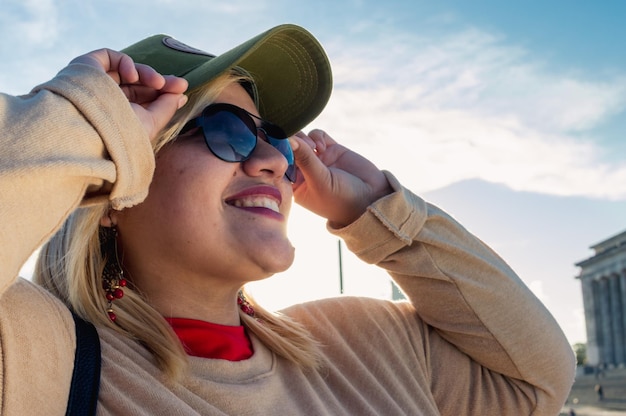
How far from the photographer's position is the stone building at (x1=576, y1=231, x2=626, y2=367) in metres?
49.8

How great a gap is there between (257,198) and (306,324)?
67 centimetres

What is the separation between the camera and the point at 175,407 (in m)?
2.04

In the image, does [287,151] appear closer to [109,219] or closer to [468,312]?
[109,219]

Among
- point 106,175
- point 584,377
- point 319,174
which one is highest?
point 319,174

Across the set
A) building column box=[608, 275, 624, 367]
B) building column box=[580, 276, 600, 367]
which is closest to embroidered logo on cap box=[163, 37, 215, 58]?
building column box=[608, 275, 624, 367]

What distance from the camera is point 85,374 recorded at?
191cm

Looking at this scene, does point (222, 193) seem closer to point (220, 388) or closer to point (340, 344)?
point (220, 388)

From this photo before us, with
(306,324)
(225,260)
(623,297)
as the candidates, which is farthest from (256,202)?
(623,297)

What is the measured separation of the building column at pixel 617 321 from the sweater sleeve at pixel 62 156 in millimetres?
53125

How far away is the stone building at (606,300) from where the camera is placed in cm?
4980

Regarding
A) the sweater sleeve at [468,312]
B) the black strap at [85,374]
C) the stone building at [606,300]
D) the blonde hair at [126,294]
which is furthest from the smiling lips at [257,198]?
the stone building at [606,300]

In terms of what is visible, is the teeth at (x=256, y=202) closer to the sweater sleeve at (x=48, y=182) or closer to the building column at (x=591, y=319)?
the sweater sleeve at (x=48, y=182)

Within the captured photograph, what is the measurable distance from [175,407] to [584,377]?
4744 centimetres

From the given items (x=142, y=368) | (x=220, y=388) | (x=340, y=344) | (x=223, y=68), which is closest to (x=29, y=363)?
(x=142, y=368)
